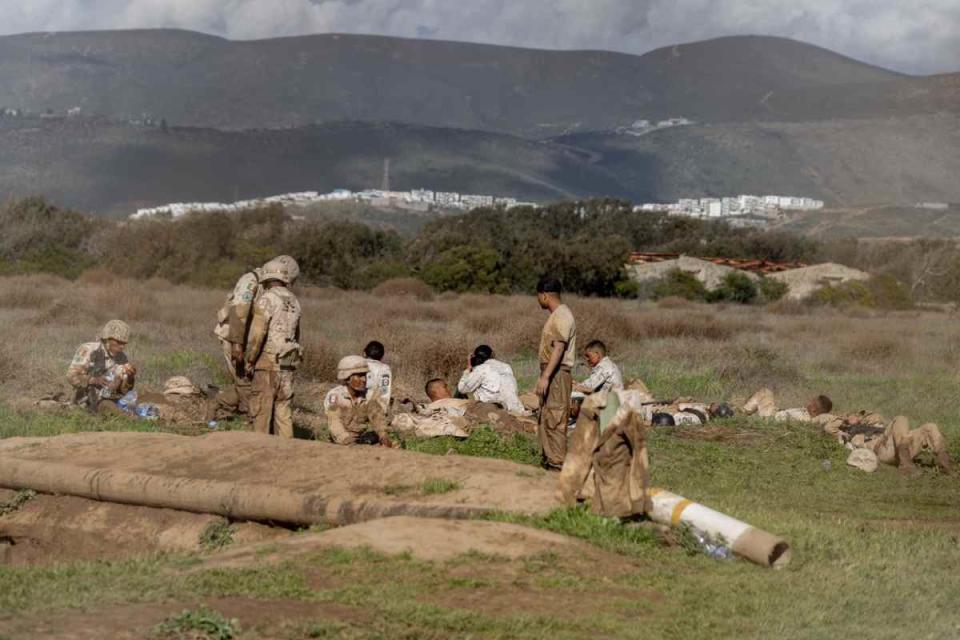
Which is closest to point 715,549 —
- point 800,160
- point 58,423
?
point 58,423

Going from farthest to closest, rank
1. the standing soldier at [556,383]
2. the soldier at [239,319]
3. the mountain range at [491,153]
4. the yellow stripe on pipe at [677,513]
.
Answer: the mountain range at [491,153], the soldier at [239,319], the standing soldier at [556,383], the yellow stripe on pipe at [677,513]

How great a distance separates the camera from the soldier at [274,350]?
1287cm

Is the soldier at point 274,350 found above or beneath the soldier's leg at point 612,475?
above

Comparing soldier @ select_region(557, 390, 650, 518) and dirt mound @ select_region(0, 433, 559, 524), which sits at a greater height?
soldier @ select_region(557, 390, 650, 518)

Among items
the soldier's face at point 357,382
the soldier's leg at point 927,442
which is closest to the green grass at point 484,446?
the soldier's face at point 357,382

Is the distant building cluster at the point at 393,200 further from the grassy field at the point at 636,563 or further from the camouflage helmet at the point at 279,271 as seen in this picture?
the camouflage helmet at the point at 279,271

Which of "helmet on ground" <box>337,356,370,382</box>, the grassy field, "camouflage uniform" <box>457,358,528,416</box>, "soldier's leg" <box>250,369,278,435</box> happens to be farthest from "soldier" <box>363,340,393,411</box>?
"camouflage uniform" <box>457,358,528,416</box>

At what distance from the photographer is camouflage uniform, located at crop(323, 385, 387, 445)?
43.3 feet

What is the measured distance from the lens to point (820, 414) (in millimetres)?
17891

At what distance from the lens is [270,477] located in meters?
10.7

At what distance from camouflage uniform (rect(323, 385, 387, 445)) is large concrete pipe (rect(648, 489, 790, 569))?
415cm

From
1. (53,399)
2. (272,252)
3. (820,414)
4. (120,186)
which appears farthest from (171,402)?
(120,186)

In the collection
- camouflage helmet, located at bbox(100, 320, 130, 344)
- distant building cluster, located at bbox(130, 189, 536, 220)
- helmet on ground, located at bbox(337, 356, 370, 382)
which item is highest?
distant building cluster, located at bbox(130, 189, 536, 220)

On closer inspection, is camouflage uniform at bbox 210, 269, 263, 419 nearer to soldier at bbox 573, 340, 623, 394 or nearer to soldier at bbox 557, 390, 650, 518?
soldier at bbox 573, 340, 623, 394
